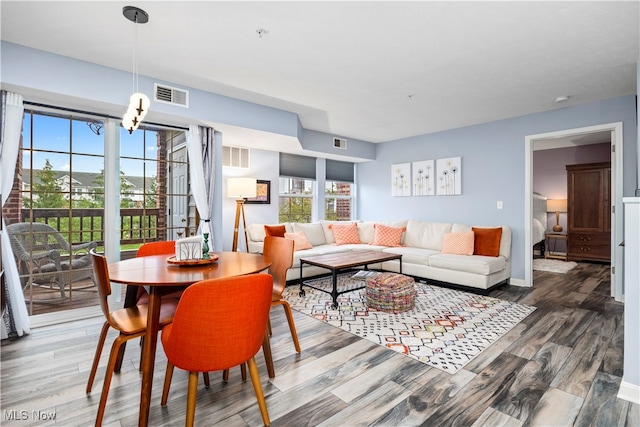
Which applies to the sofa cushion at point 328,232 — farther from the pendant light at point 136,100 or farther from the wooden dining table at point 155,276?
the pendant light at point 136,100

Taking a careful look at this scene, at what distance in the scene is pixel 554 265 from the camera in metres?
6.02

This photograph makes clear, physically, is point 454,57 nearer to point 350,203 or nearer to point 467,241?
point 467,241

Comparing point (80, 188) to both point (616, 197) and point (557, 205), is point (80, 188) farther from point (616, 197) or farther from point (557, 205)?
point (557, 205)

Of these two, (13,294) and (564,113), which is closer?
(13,294)

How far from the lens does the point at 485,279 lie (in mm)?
4031

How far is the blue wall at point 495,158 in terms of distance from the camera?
3.93 meters

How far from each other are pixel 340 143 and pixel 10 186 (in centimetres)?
462

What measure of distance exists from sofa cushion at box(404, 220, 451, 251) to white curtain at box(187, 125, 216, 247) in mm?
3319

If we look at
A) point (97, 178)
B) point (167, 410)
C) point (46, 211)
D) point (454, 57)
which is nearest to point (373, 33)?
point (454, 57)

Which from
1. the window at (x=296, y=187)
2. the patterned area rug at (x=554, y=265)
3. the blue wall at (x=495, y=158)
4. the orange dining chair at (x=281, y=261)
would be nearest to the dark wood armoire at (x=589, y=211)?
the patterned area rug at (x=554, y=265)

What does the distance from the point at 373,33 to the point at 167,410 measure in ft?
9.42

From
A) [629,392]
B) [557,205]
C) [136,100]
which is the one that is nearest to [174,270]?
[136,100]

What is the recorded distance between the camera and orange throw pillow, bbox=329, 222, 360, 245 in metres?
5.77

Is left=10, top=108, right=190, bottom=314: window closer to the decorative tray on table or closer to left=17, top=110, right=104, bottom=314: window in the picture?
left=17, top=110, right=104, bottom=314: window
